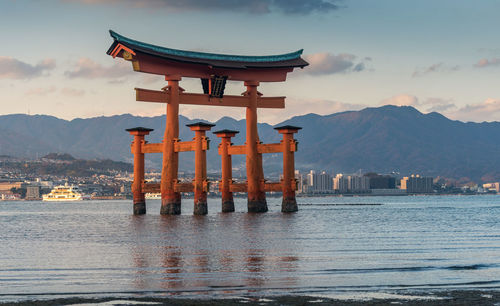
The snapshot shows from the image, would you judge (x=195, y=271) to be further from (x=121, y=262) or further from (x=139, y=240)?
(x=139, y=240)

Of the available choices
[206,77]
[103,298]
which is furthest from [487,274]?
[206,77]

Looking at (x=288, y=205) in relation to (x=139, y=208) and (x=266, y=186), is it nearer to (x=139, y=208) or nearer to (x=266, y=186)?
(x=266, y=186)

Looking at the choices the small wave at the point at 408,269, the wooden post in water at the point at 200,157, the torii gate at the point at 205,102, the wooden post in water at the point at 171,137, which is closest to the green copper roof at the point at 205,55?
the torii gate at the point at 205,102

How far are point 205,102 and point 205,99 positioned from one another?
285mm

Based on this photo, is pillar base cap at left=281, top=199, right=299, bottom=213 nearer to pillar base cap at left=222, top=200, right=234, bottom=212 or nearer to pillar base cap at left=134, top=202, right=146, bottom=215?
pillar base cap at left=222, top=200, right=234, bottom=212

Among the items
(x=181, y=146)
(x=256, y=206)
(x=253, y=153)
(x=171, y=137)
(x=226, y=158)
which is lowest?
(x=256, y=206)

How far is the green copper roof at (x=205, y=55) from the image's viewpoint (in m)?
65.5

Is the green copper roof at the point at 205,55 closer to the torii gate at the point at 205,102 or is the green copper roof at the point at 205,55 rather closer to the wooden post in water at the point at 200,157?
the torii gate at the point at 205,102

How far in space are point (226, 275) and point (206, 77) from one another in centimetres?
5048

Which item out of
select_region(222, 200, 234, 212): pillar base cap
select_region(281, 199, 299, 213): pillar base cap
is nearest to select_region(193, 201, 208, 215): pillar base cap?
select_region(222, 200, 234, 212): pillar base cap

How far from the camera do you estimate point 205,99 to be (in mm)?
72875

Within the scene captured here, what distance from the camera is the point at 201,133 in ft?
223

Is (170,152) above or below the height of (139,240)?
above

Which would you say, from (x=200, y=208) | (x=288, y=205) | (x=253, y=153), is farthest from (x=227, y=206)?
(x=253, y=153)
